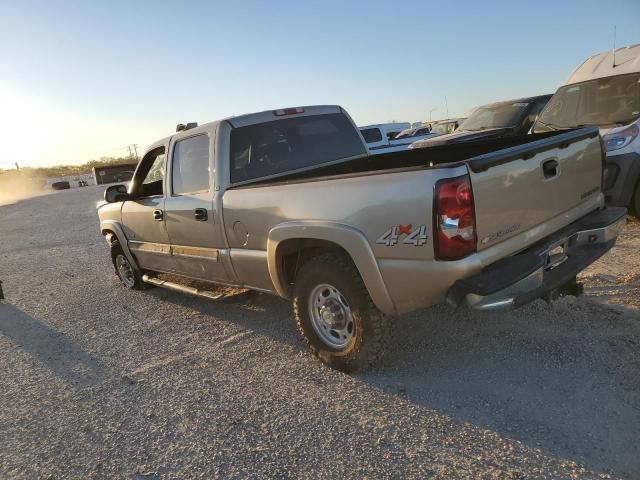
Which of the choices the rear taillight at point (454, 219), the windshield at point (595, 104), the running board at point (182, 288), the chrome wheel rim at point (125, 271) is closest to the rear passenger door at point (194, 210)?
the running board at point (182, 288)

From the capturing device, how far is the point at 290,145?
15.6 feet

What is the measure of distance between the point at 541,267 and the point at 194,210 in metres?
2.94

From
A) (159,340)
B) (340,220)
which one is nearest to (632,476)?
(340,220)

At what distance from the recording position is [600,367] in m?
3.32

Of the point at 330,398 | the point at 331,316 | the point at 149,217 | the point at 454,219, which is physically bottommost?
the point at 330,398

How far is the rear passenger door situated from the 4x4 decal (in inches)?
70.0

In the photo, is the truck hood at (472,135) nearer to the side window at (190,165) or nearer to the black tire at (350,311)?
the side window at (190,165)

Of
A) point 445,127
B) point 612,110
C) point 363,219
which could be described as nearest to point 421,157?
point 363,219

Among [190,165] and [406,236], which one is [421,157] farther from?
[190,165]

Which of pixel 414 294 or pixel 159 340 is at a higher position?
pixel 414 294

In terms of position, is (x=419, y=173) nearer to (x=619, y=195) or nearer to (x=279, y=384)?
(x=279, y=384)

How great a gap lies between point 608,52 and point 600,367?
6.56 meters

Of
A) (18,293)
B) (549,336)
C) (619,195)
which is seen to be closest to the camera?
(549,336)

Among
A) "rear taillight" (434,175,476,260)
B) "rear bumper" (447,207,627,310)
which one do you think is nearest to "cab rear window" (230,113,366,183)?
"rear taillight" (434,175,476,260)
